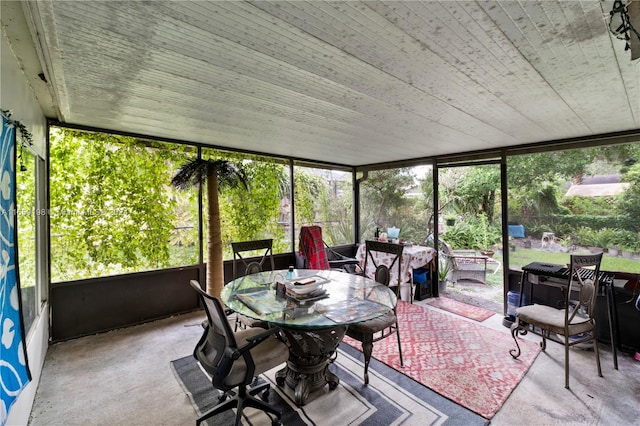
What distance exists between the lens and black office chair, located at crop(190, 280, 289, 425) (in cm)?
166

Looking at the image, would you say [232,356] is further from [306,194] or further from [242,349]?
[306,194]

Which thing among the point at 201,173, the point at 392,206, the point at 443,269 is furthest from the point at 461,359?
the point at 201,173

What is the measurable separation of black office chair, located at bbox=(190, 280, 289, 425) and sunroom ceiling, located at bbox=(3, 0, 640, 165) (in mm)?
1395

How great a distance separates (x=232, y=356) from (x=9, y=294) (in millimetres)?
1172

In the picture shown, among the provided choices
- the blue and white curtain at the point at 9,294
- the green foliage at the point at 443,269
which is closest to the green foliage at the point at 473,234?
the green foliage at the point at 443,269

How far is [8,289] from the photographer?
4.59 ft

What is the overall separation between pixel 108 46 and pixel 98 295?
296 cm

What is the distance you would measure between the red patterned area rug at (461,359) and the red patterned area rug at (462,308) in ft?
0.83

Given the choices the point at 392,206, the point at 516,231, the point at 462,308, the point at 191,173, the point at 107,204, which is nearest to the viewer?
the point at 107,204

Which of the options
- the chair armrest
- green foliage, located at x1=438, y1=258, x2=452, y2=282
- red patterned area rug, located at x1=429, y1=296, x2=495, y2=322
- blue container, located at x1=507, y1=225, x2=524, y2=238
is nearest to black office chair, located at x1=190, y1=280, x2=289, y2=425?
the chair armrest

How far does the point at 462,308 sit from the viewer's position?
4.10 metres

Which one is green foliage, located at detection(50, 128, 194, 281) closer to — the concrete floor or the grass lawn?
the concrete floor

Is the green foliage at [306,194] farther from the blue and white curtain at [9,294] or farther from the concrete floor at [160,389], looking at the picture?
the blue and white curtain at [9,294]

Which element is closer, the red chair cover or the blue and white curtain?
the blue and white curtain
